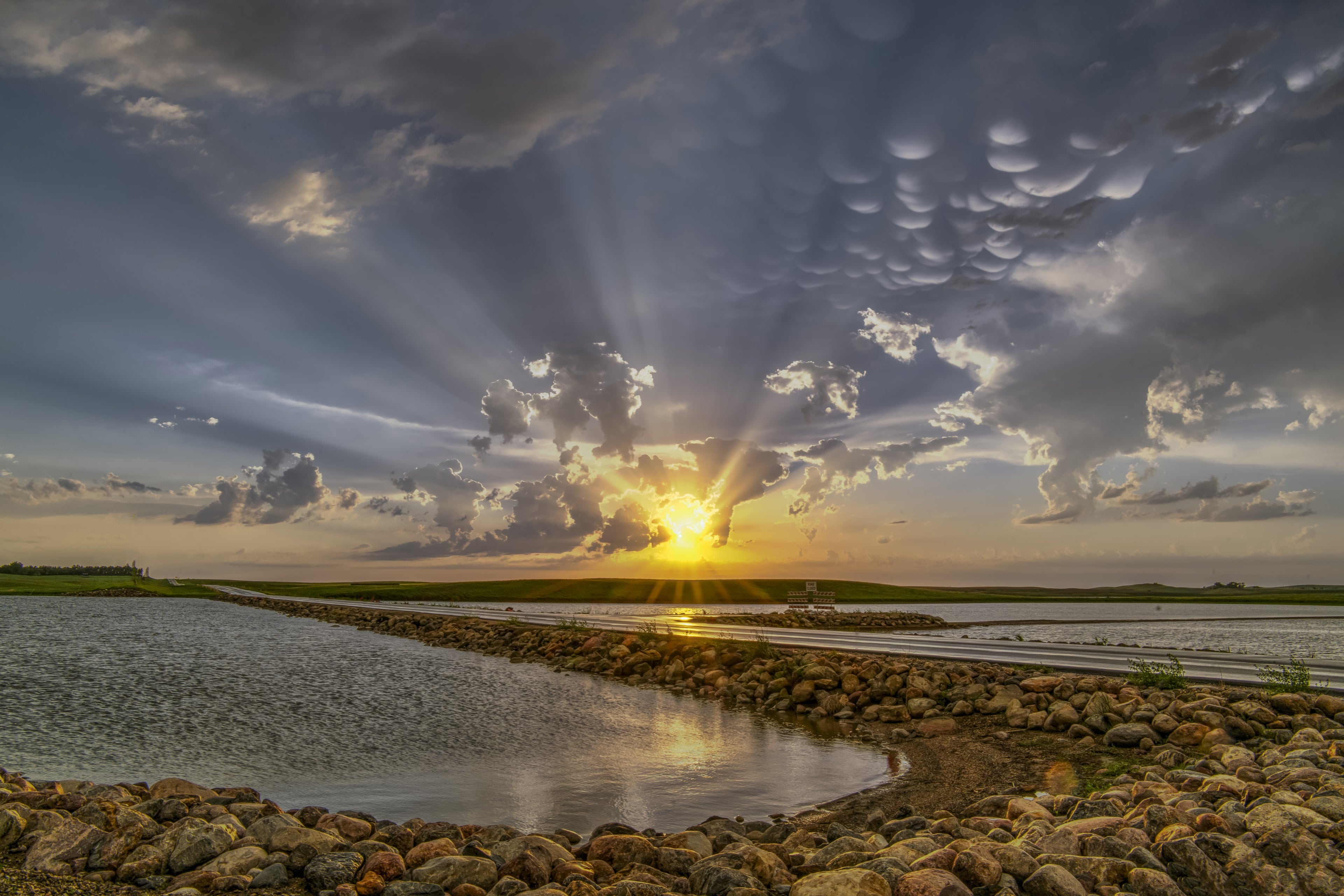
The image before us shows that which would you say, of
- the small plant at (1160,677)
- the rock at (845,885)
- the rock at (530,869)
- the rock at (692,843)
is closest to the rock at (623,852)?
the rock at (692,843)

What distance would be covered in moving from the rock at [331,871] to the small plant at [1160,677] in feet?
55.9

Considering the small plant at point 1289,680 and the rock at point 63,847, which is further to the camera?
the small plant at point 1289,680

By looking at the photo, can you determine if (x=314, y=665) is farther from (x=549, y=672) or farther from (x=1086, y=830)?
(x=1086, y=830)

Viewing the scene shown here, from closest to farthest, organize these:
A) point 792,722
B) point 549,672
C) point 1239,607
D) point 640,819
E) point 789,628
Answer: point 640,819
point 792,722
point 549,672
point 789,628
point 1239,607

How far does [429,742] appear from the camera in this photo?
15.9 m

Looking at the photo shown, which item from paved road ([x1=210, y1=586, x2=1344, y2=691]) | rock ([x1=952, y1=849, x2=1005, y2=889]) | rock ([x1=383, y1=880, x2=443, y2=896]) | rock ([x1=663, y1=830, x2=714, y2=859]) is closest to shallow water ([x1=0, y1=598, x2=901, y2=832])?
→ rock ([x1=663, y1=830, x2=714, y2=859])

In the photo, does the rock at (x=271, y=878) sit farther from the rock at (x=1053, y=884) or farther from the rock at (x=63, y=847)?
the rock at (x=1053, y=884)

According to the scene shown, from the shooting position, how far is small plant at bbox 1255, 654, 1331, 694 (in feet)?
46.2

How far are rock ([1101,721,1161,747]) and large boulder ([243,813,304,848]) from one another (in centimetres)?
1388

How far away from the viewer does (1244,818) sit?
6684 millimetres

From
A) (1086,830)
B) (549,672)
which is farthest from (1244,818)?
(549,672)

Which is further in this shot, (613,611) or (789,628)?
(613,611)

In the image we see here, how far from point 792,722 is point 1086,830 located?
12.0m

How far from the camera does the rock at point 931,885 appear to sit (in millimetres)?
5551
